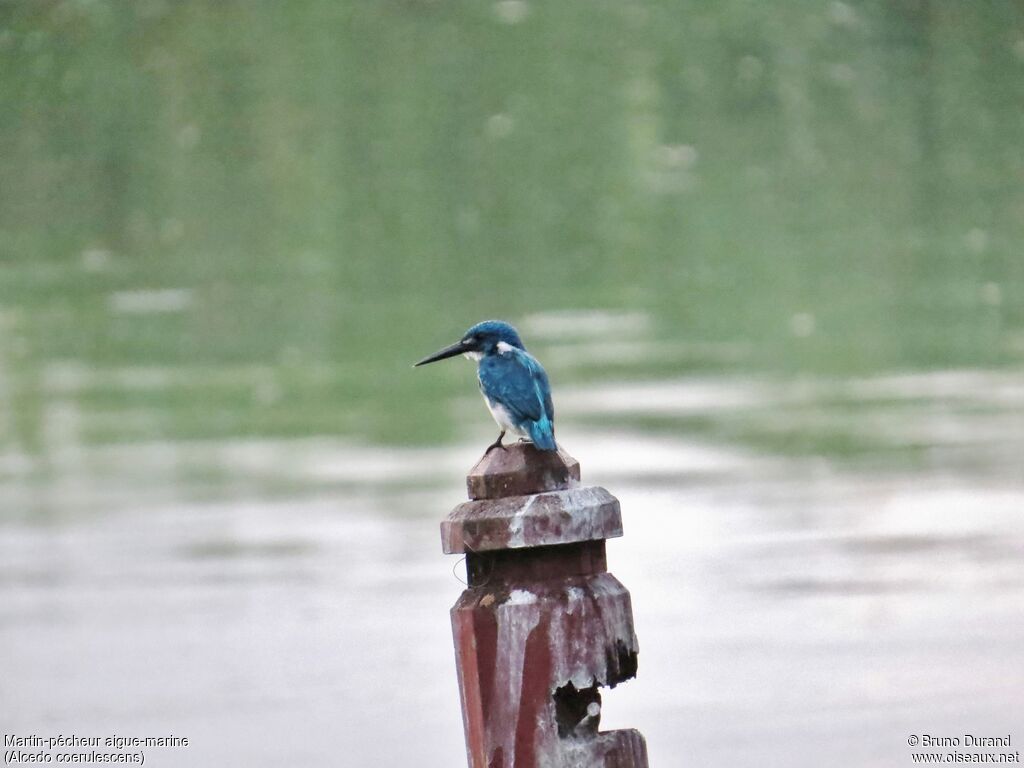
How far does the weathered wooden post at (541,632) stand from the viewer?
335 cm

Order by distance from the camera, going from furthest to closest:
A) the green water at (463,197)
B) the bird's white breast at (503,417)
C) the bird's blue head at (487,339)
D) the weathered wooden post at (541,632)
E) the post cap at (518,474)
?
the green water at (463,197) < the bird's blue head at (487,339) < the bird's white breast at (503,417) < the post cap at (518,474) < the weathered wooden post at (541,632)

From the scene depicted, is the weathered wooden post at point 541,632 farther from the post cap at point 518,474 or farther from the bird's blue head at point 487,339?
the bird's blue head at point 487,339

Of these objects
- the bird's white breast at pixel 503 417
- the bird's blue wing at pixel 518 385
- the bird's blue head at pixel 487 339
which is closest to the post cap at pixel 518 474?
the bird's blue wing at pixel 518 385

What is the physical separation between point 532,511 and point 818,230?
1334cm

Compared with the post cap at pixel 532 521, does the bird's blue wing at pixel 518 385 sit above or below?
above

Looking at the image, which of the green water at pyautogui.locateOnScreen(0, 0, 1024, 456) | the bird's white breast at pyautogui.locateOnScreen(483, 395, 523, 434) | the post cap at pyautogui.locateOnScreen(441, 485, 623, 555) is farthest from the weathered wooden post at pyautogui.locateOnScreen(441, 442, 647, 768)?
the green water at pyautogui.locateOnScreen(0, 0, 1024, 456)

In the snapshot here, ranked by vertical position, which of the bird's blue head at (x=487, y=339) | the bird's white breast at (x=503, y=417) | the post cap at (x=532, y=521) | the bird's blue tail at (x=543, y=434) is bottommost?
the post cap at (x=532, y=521)

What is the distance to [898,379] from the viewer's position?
1140 centimetres

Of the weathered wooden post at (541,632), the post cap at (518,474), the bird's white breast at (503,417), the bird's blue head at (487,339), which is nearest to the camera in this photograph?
the weathered wooden post at (541,632)

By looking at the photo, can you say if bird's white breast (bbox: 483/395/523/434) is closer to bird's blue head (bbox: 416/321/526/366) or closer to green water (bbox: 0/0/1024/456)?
bird's blue head (bbox: 416/321/526/366)

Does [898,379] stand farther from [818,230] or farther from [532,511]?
[532,511]

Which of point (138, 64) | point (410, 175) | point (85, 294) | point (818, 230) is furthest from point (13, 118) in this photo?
point (818, 230)

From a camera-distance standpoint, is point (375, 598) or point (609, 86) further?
point (609, 86)

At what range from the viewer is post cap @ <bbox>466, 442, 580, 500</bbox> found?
3.46m
